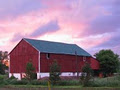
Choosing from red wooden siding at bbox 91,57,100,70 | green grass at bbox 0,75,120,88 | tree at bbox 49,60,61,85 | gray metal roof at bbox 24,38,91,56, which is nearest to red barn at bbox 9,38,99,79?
gray metal roof at bbox 24,38,91,56

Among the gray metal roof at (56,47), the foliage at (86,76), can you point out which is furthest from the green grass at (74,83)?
the gray metal roof at (56,47)

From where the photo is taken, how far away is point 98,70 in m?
82.6

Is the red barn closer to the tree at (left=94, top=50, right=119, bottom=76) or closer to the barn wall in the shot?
the barn wall

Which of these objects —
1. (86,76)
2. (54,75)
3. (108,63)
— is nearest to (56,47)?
(108,63)

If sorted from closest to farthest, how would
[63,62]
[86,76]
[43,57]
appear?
[86,76] < [43,57] < [63,62]

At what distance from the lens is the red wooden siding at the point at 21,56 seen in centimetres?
6525

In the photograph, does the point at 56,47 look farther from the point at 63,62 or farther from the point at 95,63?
the point at 95,63

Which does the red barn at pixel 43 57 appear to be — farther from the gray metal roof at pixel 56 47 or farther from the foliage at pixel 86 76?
the foliage at pixel 86 76

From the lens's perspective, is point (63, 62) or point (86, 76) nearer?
point (86, 76)

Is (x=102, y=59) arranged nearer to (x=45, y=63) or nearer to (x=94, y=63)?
(x=94, y=63)

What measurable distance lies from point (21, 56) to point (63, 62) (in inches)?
395

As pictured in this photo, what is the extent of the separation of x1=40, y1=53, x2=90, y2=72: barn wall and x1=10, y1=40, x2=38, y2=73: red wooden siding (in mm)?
1657

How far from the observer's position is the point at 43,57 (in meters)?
64.9

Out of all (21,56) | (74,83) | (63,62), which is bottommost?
(74,83)
